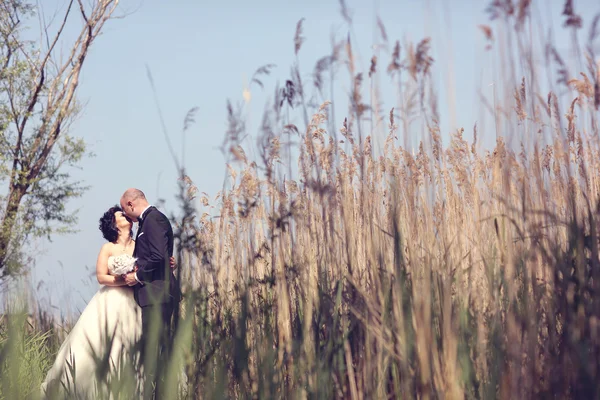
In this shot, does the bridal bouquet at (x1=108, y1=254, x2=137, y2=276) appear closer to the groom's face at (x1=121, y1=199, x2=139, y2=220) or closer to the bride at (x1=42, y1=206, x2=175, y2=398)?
the bride at (x1=42, y1=206, x2=175, y2=398)

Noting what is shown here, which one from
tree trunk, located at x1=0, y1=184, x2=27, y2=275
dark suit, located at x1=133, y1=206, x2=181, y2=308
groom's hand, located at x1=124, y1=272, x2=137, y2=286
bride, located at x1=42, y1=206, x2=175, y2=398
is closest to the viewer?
dark suit, located at x1=133, y1=206, x2=181, y2=308

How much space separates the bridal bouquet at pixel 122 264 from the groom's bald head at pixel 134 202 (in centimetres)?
37

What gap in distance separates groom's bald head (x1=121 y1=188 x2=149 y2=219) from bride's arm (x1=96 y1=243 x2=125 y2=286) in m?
0.44

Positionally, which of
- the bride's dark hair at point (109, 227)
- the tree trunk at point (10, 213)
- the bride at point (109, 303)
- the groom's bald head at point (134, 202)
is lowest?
the bride at point (109, 303)

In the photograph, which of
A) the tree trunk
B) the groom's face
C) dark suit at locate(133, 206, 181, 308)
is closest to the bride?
dark suit at locate(133, 206, 181, 308)

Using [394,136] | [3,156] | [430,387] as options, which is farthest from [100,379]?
[3,156]

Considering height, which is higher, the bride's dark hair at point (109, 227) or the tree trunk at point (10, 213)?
the tree trunk at point (10, 213)

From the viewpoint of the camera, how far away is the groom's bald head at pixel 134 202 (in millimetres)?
5676

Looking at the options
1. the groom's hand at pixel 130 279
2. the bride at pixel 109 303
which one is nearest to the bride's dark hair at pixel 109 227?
the bride at pixel 109 303

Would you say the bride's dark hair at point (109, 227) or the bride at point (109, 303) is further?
the bride's dark hair at point (109, 227)

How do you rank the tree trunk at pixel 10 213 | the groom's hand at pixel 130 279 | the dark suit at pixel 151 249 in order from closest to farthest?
1. the dark suit at pixel 151 249
2. the groom's hand at pixel 130 279
3. the tree trunk at pixel 10 213

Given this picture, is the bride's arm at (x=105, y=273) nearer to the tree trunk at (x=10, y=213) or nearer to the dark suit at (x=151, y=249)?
the dark suit at (x=151, y=249)

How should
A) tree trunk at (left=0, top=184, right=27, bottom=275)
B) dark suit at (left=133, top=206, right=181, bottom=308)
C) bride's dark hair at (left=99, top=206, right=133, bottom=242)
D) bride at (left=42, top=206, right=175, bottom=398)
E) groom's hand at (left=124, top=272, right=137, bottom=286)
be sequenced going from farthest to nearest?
tree trunk at (left=0, top=184, right=27, bottom=275) → bride's dark hair at (left=99, top=206, right=133, bottom=242) → groom's hand at (left=124, top=272, right=137, bottom=286) → bride at (left=42, top=206, right=175, bottom=398) → dark suit at (left=133, top=206, right=181, bottom=308)

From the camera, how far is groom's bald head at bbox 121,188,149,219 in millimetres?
5676
